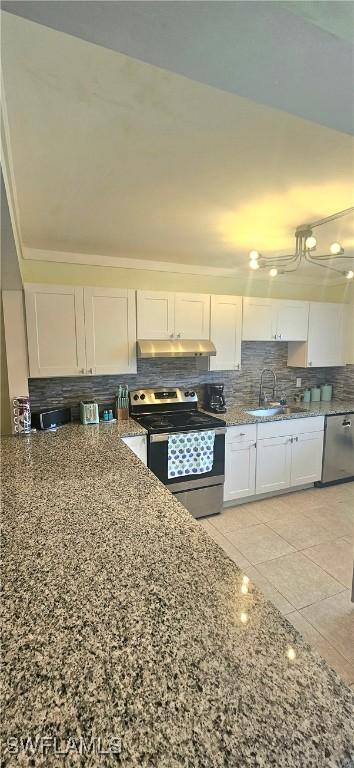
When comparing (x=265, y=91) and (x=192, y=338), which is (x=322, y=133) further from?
(x=192, y=338)

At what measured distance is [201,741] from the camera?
0.54 meters

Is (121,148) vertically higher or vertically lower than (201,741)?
higher

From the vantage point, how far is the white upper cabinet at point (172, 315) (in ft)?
9.82

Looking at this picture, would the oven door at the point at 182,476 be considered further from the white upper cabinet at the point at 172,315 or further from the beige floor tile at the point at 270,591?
the white upper cabinet at the point at 172,315

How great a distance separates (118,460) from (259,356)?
2.54 metres

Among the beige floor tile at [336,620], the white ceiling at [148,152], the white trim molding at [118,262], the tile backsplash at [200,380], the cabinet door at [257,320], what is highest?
the white ceiling at [148,152]

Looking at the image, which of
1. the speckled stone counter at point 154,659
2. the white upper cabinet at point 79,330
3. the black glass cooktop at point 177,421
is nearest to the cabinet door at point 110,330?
the white upper cabinet at point 79,330

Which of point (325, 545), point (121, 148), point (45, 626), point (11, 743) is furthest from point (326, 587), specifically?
point (121, 148)

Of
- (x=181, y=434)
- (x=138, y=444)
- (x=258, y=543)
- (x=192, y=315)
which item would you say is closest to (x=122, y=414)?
(x=138, y=444)

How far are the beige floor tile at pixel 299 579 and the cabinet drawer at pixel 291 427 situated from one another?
1.16m

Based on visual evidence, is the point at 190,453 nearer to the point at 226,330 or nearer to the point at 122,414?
the point at 122,414

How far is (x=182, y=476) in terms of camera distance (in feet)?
9.62

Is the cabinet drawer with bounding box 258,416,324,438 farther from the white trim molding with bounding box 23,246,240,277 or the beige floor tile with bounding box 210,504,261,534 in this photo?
the white trim molding with bounding box 23,246,240,277

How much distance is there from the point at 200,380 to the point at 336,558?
6.66 ft
